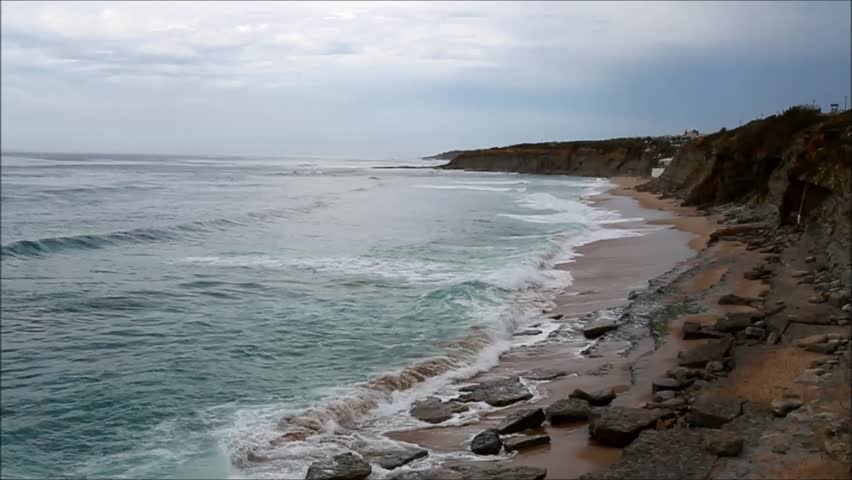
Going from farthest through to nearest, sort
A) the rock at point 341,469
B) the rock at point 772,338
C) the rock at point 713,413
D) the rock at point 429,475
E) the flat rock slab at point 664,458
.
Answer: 1. the rock at point 772,338
2. the rock at point 713,413
3. the rock at point 341,469
4. the rock at point 429,475
5. the flat rock slab at point 664,458

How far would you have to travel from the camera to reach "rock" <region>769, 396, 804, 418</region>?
7.00 meters

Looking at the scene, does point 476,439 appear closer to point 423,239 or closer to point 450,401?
point 450,401

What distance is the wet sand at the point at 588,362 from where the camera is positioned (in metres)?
7.12

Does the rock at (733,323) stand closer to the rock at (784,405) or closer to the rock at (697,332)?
the rock at (697,332)

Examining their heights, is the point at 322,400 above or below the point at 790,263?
below

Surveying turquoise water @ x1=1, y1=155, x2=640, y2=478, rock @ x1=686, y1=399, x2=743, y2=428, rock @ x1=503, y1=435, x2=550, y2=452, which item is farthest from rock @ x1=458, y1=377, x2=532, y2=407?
rock @ x1=686, y1=399, x2=743, y2=428

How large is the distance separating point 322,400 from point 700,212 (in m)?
28.0

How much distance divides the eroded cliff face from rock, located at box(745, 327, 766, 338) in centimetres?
379

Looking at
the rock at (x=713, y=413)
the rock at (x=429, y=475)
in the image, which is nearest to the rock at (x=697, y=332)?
the rock at (x=713, y=413)

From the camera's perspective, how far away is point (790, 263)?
49.2ft

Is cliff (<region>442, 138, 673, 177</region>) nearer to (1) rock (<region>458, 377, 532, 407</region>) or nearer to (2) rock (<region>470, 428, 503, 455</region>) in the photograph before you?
(1) rock (<region>458, 377, 532, 407</region>)

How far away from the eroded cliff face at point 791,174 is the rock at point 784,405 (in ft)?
22.1

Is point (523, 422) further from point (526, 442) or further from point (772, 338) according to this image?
point (772, 338)

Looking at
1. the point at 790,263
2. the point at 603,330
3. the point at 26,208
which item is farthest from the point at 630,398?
the point at 26,208
